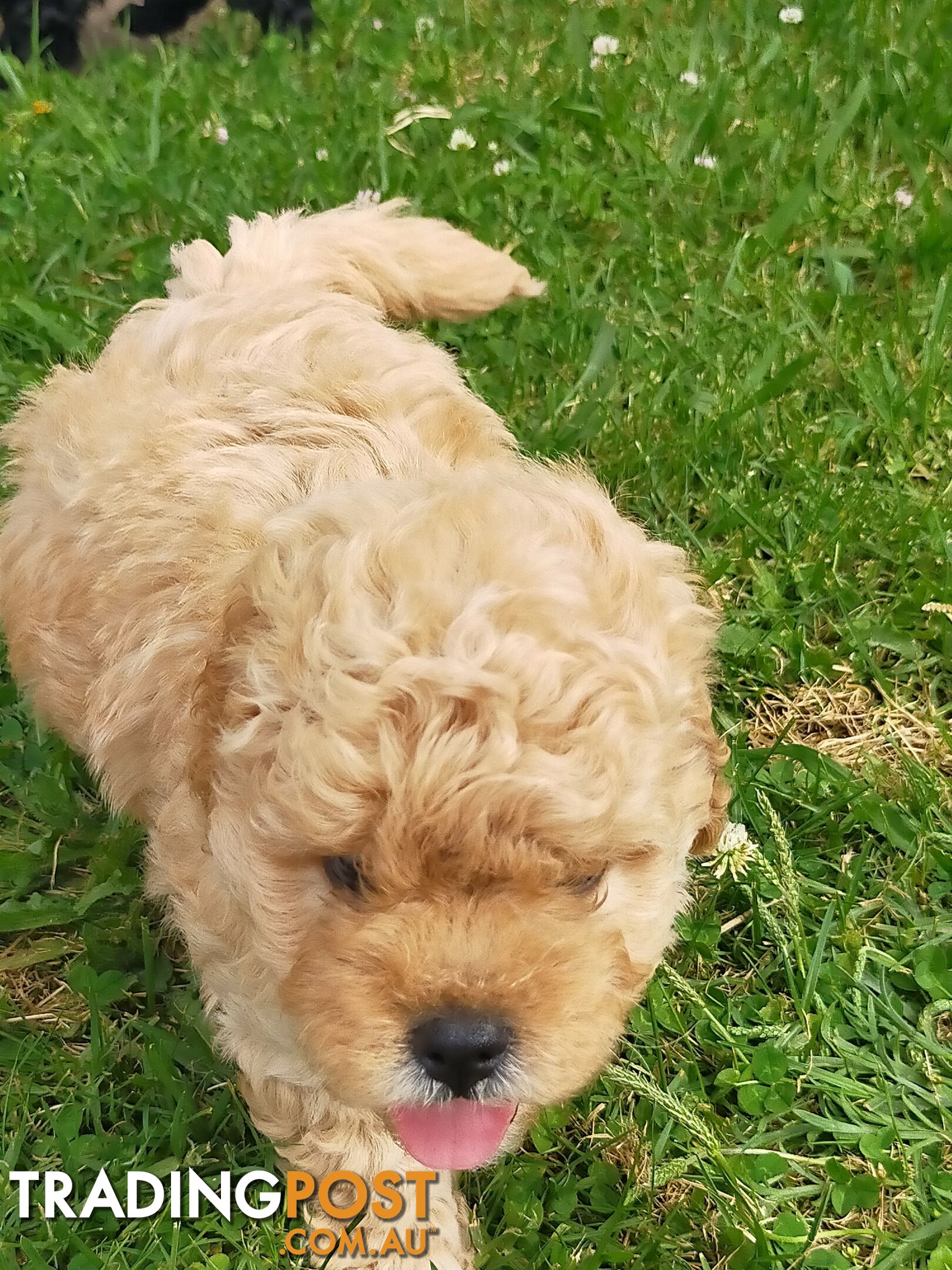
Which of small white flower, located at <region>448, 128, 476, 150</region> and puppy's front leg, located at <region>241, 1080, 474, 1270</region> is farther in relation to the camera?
small white flower, located at <region>448, 128, 476, 150</region>

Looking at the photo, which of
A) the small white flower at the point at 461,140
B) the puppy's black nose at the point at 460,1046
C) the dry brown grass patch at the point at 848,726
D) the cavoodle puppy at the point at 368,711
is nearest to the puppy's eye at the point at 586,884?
the cavoodle puppy at the point at 368,711

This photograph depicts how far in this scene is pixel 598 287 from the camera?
3986 mm

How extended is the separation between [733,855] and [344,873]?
51.0 inches

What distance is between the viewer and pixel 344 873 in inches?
65.5

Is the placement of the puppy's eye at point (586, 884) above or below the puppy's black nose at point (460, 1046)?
above

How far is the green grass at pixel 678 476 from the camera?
2.34 meters

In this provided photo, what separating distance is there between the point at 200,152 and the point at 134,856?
2.99 metres

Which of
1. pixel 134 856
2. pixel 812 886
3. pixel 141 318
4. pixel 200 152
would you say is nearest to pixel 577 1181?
pixel 812 886

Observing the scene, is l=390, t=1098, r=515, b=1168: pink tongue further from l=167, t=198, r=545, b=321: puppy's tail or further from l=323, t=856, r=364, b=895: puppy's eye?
l=167, t=198, r=545, b=321: puppy's tail

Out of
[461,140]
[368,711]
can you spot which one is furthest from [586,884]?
[461,140]

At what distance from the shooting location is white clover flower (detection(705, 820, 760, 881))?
8.57 feet

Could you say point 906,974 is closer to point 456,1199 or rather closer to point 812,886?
point 812,886

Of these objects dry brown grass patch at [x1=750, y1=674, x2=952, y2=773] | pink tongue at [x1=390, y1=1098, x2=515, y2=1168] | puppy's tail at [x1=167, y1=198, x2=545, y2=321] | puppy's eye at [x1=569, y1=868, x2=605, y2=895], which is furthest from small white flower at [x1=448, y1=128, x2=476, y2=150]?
Answer: pink tongue at [x1=390, y1=1098, x2=515, y2=1168]

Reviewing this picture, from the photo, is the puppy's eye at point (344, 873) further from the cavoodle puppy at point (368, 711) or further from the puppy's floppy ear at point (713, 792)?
the puppy's floppy ear at point (713, 792)
